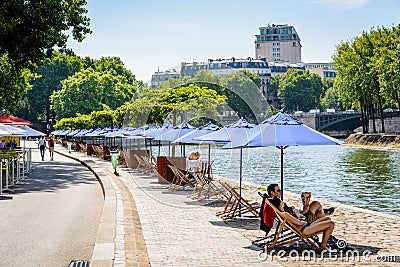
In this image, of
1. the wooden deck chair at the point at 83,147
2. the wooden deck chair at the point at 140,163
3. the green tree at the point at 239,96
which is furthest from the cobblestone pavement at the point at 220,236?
the green tree at the point at 239,96

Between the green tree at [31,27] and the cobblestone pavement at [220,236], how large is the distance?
16.8m

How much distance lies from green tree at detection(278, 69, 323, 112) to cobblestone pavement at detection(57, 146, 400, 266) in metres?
134

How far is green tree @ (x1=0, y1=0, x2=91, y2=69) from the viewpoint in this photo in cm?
2906

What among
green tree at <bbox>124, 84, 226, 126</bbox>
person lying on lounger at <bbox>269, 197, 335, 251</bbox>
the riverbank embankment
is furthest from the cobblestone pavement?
the riverbank embankment

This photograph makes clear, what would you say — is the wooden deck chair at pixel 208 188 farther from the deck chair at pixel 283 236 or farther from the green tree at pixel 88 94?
the green tree at pixel 88 94

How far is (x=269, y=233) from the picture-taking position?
1090cm

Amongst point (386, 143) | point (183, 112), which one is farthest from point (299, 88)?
point (183, 112)

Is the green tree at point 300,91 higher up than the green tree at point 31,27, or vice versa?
the green tree at point 300,91

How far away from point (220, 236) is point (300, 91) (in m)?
141

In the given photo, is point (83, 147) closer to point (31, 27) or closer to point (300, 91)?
point (31, 27)

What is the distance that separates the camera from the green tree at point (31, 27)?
29.1 meters

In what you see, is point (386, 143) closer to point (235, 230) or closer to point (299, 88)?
point (235, 230)

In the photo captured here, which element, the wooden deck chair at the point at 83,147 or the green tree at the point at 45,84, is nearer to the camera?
the wooden deck chair at the point at 83,147

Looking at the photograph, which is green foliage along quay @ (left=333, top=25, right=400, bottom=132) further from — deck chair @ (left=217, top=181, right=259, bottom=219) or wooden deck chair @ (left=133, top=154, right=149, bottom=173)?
deck chair @ (left=217, top=181, right=259, bottom=219)
